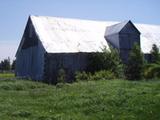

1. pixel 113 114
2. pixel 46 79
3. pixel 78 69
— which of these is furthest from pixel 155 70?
pixel 113 114

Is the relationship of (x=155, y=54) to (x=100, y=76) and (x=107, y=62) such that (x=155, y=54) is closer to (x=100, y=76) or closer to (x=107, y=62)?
(x=107, y=62)

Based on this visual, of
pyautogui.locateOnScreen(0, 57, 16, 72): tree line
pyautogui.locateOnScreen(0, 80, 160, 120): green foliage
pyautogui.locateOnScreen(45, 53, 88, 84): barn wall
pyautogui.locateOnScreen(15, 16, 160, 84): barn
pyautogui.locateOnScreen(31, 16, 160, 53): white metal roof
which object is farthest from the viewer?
pyautogui.locateOnScreen(0, 57, 16, 72): tree line

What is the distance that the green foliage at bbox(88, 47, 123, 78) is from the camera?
34062mm

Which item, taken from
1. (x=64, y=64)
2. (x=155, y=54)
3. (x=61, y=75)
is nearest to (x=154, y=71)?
(x=61, y=75)

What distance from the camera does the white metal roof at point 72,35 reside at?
34.8 m

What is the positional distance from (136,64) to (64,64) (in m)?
7.66

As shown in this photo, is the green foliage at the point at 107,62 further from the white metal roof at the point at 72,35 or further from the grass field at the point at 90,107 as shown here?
the grass field at the point at 90,107

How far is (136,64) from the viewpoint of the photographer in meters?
36.2

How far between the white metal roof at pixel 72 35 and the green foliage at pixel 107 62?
1.29 m

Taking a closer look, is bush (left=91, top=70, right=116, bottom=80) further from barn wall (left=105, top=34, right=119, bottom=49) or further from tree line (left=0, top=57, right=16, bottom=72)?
tree line (left=0, top=57, right=16, bottom=72)

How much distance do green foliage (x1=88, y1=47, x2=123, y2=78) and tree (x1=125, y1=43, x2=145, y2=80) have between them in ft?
7.42

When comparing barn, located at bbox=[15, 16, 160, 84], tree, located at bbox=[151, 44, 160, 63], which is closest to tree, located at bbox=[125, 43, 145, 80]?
barn, located at bbox=[15, 16, 160, 84]

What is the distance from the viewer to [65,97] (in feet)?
53.0

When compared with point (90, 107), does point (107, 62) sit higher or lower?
higher
